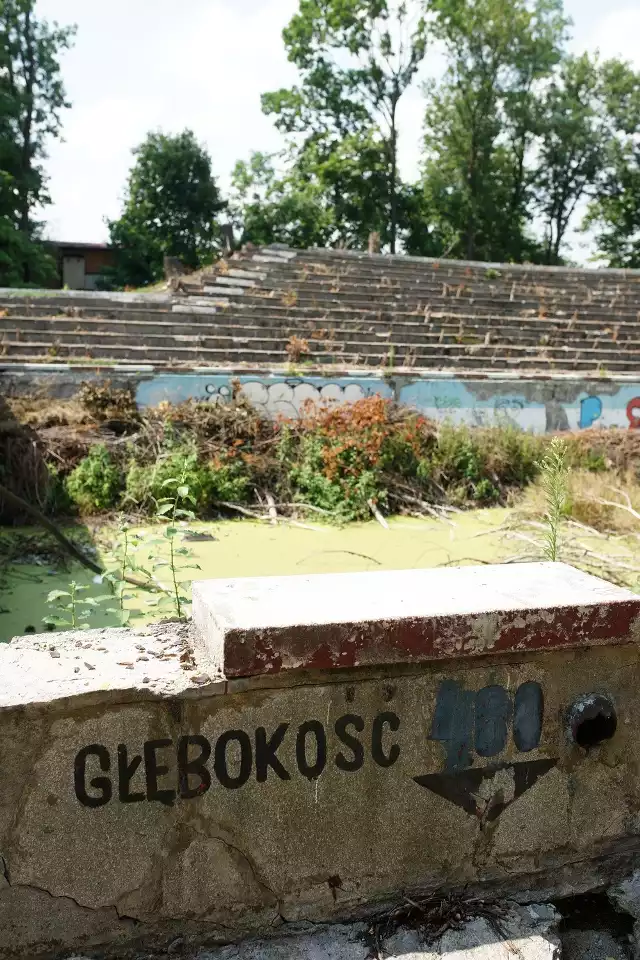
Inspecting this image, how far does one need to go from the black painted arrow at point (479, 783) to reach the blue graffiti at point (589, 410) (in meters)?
12.7

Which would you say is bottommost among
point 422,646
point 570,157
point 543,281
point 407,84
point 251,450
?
point 251,450

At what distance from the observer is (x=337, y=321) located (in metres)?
15.6

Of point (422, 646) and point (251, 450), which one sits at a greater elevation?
point (422, 646)

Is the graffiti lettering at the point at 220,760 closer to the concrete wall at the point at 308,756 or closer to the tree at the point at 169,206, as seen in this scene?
the concrete wall at the point at 308,756

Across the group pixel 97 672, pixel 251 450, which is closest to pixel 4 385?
pixel 251 450

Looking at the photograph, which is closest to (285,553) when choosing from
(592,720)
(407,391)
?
(407,391)

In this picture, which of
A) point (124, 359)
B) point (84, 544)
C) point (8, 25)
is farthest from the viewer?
point (8, 25)

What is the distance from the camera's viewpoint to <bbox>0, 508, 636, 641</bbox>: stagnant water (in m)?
6.50

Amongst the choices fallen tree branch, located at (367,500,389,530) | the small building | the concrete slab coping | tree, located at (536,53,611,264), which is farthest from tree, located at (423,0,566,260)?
the concrete slab coping

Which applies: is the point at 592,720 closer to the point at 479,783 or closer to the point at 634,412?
the point at 479,783

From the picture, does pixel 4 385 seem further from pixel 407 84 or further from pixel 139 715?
pixel 407 84

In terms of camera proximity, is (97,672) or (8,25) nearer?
(97,672)

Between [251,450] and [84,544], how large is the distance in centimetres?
322

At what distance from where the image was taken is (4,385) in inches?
447
